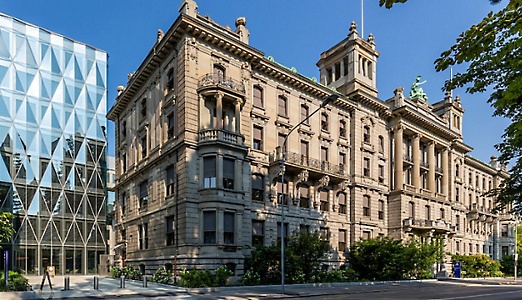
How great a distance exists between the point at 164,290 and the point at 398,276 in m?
23.4

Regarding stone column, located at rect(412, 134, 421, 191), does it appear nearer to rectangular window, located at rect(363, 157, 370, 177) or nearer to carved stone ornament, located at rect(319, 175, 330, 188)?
rectangular window, located at rect(363, 157, 370, 177)

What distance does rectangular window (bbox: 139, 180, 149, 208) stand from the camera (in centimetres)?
3759

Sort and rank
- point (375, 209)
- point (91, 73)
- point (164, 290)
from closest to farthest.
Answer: point (164, 290) < point (375, 209) < point (91, 73)

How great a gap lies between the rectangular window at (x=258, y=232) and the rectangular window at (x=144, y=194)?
10.7 meters

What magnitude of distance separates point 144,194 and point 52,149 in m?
22.6

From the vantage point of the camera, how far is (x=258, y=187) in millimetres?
34438

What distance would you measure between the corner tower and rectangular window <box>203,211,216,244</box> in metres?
22.2

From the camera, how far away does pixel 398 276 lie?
38.8m

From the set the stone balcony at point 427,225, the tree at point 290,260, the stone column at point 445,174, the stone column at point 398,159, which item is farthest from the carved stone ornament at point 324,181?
the stone column at point 445,174

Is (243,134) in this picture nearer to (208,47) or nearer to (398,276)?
(208,47)

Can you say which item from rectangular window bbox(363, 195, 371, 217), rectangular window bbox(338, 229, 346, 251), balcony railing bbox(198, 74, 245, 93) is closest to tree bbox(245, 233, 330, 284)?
rectangular window bbox(338, 229, 346, 251)

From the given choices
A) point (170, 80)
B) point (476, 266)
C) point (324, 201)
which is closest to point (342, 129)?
point (324, 201)

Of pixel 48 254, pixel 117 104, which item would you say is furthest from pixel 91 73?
pixel 48 254

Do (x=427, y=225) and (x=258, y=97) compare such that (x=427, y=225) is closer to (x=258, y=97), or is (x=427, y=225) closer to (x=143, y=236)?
(x=258, y=97)
